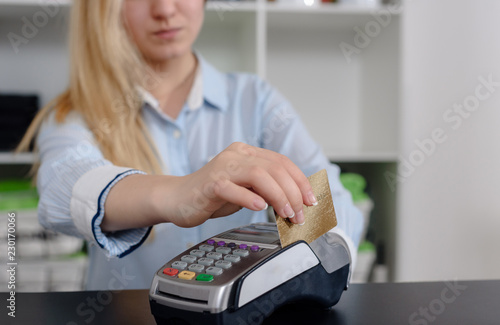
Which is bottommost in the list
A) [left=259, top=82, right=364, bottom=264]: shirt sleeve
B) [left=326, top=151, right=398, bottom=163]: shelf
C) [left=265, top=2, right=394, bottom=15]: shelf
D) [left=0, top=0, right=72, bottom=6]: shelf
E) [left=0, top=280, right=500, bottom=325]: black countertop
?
[left=326, top=151, right=398, bottom=163]: shelf

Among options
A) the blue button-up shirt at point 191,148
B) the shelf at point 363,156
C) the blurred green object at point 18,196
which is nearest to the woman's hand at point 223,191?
the blue button-up shirt at point 191,148

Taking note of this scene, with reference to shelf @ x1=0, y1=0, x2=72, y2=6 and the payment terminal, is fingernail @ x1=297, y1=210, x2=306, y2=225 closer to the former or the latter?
the payment terminal

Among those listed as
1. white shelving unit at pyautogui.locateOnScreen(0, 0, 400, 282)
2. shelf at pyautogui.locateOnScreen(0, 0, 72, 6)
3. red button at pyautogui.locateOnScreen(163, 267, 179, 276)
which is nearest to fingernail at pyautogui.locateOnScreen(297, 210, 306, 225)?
red button at pyautogui.locateOnScreen(163, 267, 179, 276)

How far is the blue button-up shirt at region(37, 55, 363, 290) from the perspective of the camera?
2.23ft

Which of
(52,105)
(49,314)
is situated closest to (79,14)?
(52,105)

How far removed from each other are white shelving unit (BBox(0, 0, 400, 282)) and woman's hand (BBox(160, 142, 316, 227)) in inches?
37.6

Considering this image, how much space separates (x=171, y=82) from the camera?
112cm

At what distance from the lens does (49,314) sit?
0.42 meters

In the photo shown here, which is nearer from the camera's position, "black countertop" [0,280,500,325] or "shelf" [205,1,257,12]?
"black countertop" [0,280,500,325]

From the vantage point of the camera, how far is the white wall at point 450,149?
1.43m

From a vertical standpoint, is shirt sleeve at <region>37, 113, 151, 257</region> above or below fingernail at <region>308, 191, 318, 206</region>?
below

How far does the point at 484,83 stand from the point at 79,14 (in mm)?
1145

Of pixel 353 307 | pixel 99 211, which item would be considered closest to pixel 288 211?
pixel 353 307

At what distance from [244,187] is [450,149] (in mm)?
1210
